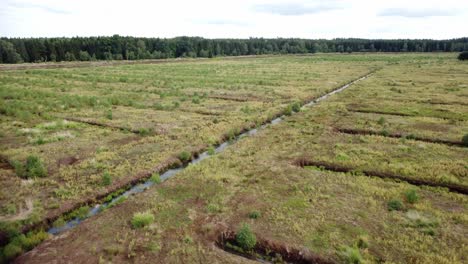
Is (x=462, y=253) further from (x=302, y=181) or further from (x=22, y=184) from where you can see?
(x=22, y=184)

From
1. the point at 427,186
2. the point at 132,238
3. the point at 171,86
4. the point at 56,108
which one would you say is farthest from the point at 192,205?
the point at 171,86

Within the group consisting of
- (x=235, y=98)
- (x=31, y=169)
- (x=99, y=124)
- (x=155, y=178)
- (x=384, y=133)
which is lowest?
(x=155, y=178)

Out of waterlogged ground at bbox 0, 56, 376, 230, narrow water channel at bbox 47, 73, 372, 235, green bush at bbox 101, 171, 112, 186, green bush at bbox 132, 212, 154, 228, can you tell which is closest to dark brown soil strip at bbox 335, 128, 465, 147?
narrow water channel at bbox 47, 73, 372, 235

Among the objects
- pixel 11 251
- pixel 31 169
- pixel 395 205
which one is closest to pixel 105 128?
pixel 31 169

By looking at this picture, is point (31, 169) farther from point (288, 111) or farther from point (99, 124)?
point (288, 111)

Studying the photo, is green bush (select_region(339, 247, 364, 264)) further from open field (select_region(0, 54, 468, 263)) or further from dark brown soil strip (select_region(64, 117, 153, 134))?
dark brown soil strip (select_region(64, 117, 153, 134))

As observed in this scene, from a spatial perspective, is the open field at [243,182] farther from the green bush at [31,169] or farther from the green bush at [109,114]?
the green bush at [109,114]

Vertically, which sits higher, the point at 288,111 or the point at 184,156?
the point at 288,111
